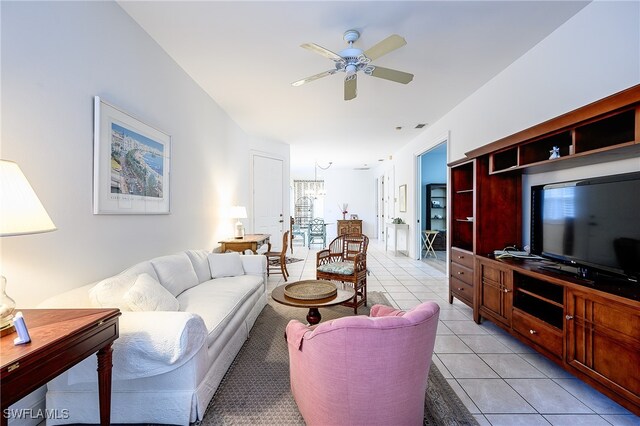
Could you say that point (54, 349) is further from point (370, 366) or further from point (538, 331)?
point (538, 331)

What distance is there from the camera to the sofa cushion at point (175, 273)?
7.86 ft

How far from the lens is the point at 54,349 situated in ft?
3.48

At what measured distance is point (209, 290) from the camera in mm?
2623

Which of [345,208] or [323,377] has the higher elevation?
[345,208]

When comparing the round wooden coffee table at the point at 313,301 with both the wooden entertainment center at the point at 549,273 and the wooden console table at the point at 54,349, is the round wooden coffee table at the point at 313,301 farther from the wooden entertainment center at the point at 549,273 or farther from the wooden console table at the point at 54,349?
the wooden entertainment center at the point at 549,273

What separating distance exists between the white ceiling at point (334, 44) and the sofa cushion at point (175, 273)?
2034mm

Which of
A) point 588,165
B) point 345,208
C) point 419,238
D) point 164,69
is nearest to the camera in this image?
point 588,165

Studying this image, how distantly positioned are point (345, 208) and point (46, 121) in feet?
32.5

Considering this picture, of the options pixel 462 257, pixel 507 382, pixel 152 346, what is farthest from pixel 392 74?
pixel 152 346

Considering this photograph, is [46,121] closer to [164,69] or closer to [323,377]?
[164,69]

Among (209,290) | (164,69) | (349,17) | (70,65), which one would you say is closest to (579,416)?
(209,290)

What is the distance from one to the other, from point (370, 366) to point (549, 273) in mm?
1743

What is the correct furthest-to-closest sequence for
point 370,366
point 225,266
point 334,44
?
point 225,266 → point 334,44 → point 370,366

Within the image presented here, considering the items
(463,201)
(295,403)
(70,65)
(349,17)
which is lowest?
(295,403)
